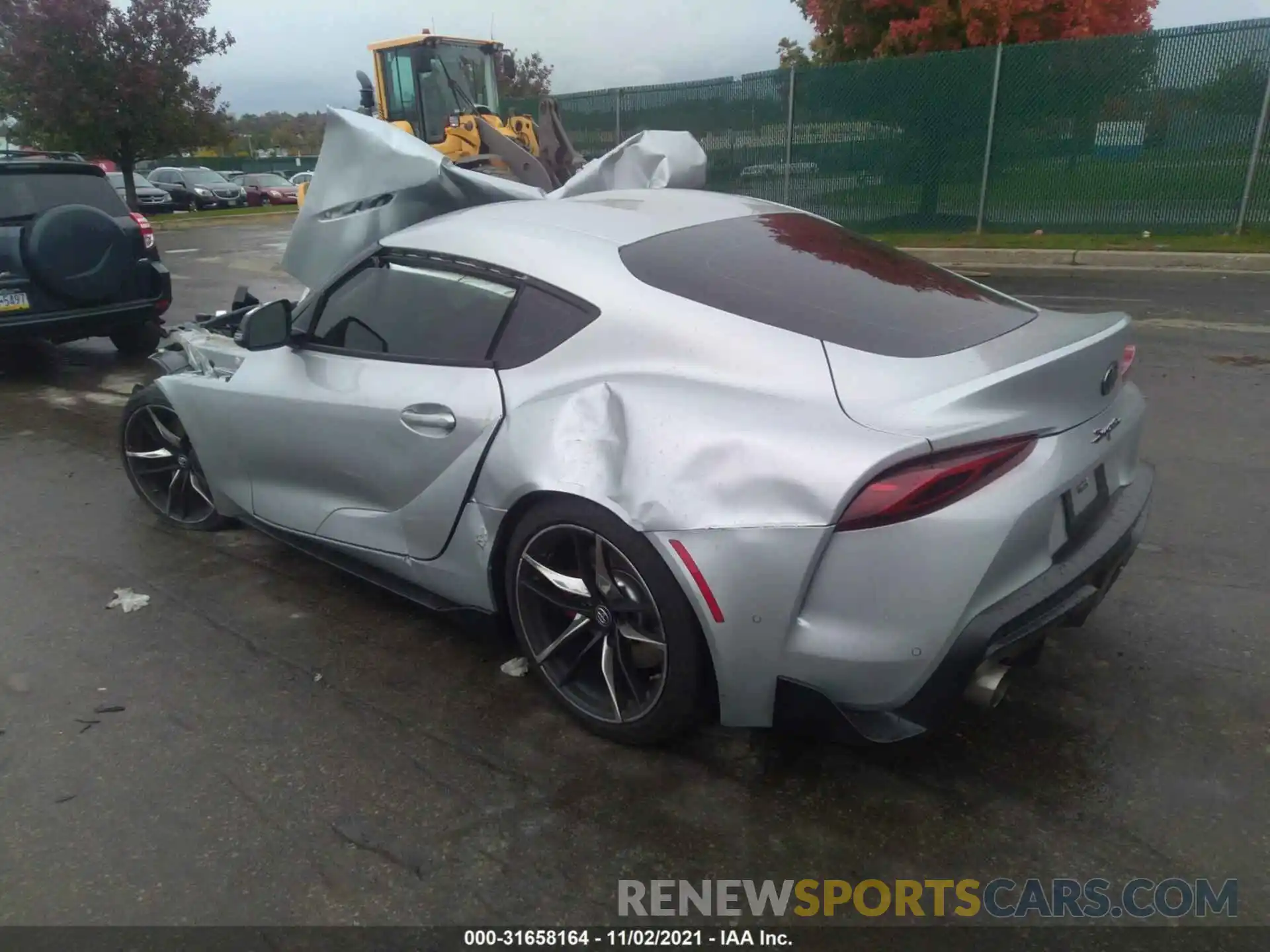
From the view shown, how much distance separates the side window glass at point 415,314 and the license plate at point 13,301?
4900mm

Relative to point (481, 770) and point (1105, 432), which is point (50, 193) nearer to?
point (481, 770)

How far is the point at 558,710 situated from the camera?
10.2ft

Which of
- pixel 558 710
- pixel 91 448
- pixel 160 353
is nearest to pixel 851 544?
pixel 558 710

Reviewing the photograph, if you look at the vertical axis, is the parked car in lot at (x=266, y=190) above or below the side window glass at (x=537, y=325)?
below

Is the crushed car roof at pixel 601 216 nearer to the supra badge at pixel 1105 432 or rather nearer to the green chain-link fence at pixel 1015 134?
the supra badge at pixel 1105 432

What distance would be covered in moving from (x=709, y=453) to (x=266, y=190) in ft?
126

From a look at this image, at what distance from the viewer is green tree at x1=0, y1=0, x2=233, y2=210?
2358 cm

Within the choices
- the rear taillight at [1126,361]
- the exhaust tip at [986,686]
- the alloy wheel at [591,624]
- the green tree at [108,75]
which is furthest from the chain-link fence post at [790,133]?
the green tree at [108,75]

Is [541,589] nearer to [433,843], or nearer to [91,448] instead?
[433,843]

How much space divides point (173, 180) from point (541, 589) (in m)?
36.0

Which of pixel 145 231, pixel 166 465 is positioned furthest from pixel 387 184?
pixel 145 231

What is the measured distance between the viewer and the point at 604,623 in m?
2.81

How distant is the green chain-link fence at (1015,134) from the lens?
1315 centimetres

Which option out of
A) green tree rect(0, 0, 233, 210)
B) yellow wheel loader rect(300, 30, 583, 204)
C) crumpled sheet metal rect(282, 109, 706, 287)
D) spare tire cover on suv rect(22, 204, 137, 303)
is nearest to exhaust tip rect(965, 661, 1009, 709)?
crumpled sheet metal rect(282, 109, 706, 287)
